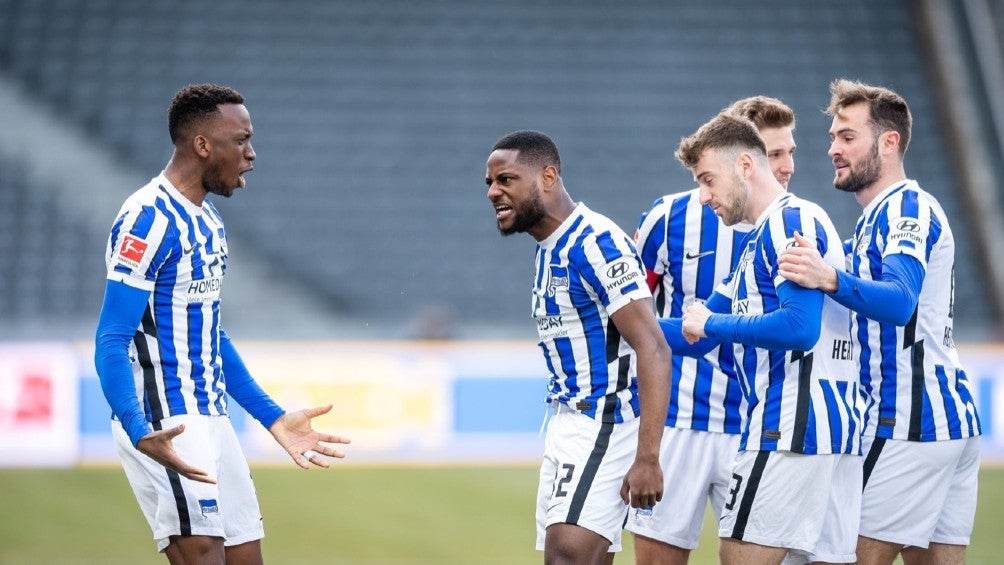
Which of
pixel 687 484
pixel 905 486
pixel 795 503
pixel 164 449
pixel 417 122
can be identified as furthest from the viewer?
pixel 417 122

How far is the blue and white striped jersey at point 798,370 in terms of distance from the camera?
14.4 feet

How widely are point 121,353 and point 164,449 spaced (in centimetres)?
33

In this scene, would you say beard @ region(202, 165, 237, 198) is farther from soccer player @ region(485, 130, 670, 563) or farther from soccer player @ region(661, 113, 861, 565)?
soccer player @ region(661, 113, 861, 565)

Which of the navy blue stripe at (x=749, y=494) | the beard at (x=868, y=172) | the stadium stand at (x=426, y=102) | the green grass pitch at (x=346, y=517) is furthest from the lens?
the stadium stand at (x=426, y=102)

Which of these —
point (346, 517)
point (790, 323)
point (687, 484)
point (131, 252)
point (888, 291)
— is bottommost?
point (346, 517)

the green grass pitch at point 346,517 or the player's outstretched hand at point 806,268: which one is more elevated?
the player's outstretched hand at point 806,268

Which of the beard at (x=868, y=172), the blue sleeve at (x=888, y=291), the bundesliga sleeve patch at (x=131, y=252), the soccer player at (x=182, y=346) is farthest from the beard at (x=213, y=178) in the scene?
the beard at (x=868, y=172)

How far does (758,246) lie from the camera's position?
4.44 m

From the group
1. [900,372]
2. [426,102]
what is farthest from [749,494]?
[426,102]

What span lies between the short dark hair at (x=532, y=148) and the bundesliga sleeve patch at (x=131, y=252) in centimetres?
122

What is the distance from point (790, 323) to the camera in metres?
4.21

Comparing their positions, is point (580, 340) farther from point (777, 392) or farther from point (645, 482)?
point (777, 392)

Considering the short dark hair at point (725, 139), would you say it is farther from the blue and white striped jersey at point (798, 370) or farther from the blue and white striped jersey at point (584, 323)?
the blue and white striped jersey at point (584, 323)

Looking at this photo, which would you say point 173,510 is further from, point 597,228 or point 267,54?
point 267,54
